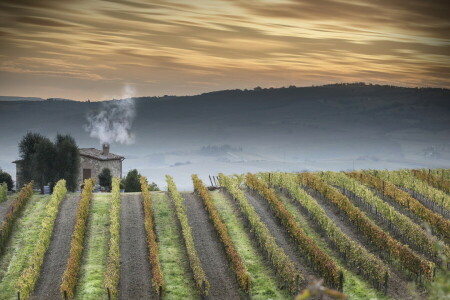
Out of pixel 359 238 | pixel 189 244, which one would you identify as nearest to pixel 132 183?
pixel 189 244

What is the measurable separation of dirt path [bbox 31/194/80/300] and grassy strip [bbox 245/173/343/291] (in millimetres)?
14589

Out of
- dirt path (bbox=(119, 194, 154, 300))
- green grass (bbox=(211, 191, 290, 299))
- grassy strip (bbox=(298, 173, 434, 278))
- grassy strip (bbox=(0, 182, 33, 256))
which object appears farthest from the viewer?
grassy strip (bbox=(0, 182, 33, 256))

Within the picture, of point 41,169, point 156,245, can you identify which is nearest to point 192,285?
point 156,245

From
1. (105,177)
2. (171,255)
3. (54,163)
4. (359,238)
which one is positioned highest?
(54,163)

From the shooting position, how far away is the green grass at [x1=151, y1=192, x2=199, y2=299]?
3919 cm

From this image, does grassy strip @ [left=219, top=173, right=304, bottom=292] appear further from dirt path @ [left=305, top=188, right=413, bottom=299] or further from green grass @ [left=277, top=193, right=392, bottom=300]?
dirt path @ [left=305, top=188, right=413, bottom=299]

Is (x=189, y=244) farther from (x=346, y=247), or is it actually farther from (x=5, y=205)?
(x=5, y=205)

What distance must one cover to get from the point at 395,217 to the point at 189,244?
14.7 m

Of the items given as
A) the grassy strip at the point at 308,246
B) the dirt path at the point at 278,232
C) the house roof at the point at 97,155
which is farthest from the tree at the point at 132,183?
the grassy strip at the point at 308,246

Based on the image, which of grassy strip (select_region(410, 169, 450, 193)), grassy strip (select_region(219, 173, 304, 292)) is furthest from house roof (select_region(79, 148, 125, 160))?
grassy strip (select_region(410, 169, 450, 193))

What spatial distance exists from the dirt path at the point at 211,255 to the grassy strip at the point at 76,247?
24.2 feet

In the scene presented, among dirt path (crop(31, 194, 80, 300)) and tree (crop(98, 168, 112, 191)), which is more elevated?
tree (crop(98, 168, 112, 191))

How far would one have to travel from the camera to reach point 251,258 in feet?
144

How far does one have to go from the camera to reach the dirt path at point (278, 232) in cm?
4298
